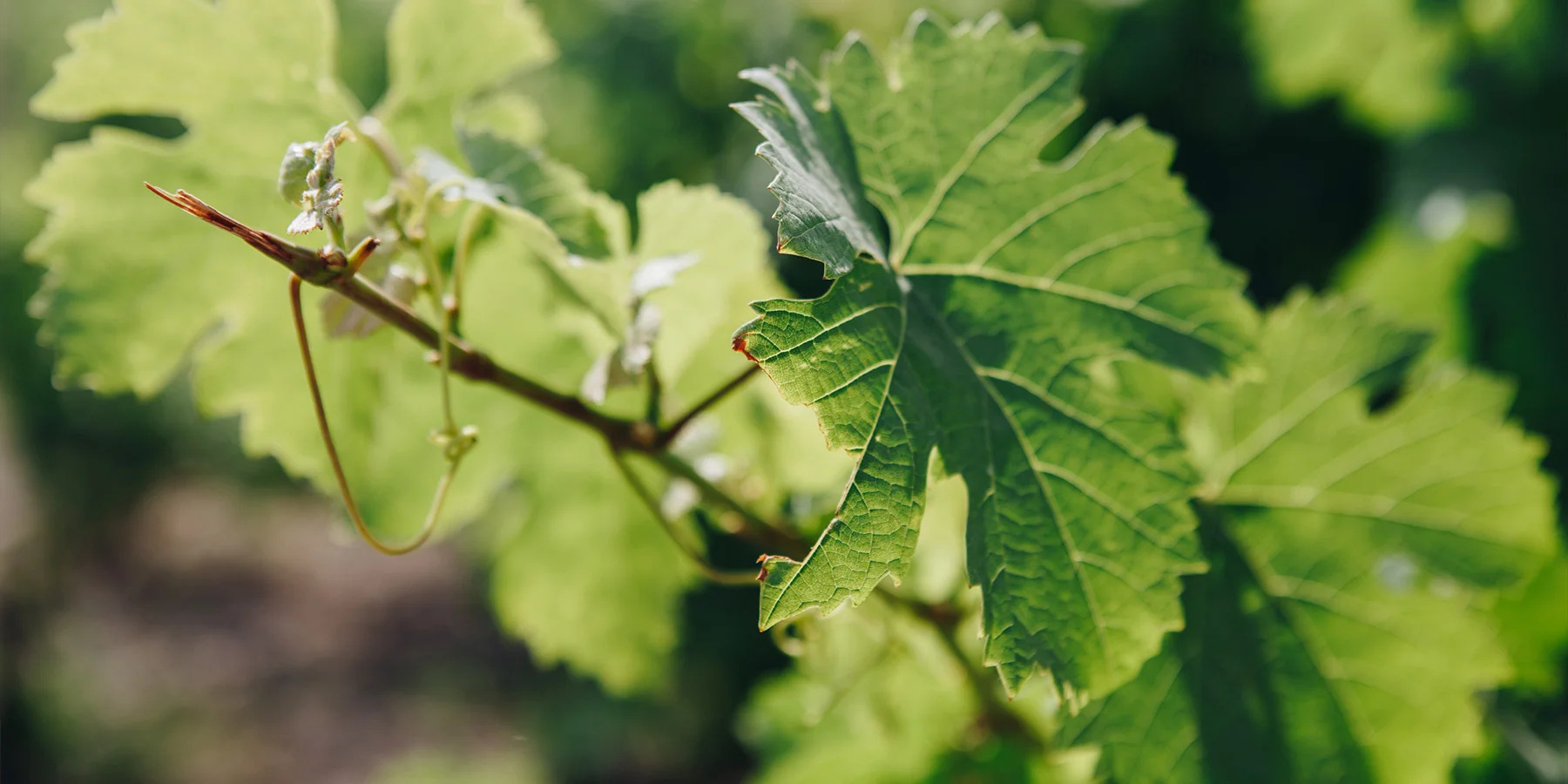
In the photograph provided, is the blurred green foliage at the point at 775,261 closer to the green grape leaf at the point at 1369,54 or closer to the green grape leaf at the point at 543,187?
the green grape leaf at the point at 1369,54

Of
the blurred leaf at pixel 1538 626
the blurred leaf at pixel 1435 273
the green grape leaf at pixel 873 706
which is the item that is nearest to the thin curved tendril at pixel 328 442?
the green grape leaf at pixel 873 706

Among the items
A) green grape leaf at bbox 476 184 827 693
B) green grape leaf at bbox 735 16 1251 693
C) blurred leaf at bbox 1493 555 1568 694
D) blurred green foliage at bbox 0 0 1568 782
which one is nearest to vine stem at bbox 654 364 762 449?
green grape leaf at bbox 735 16 1251 693

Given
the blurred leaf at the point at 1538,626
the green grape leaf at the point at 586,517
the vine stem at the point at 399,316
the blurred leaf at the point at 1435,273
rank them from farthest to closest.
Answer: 1. the blurred leaf at the point at 1435,273
2. the blurred leaf at the point at 1538,626
3. the green grape leaf at the point at 586,517
4. the vine stem at the point at 399,316

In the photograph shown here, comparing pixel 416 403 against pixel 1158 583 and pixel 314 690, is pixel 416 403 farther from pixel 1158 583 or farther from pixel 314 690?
pixel 314 690

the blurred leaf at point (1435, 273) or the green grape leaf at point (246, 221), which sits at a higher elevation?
the green grape leaf at point (246, 221)

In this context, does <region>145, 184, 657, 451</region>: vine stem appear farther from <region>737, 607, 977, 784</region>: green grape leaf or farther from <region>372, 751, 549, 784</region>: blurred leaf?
<region>372, 751, 549, 784</region>: blurred leaf

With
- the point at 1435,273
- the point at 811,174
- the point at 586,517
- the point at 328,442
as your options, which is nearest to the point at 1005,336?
the point at 811,174

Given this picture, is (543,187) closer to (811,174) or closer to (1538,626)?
(811,174)
